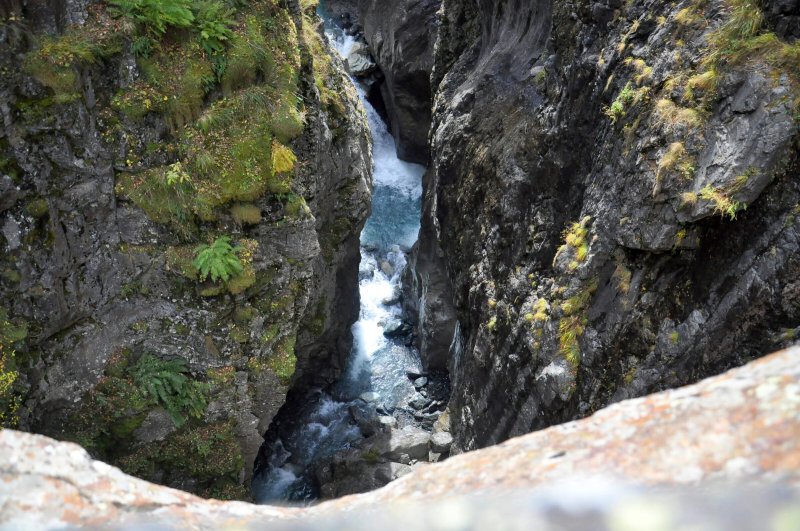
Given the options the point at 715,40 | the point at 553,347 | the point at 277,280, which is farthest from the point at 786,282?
the point at 277,280

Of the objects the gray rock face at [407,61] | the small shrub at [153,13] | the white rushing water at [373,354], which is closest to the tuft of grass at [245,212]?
the small shrub at [153,13]

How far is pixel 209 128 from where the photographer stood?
38.7 ft

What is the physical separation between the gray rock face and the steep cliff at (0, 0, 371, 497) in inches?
688

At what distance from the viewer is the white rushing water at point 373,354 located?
65.6 feet

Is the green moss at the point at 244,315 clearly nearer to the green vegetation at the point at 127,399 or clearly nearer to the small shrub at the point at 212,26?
the green vegetation at the point at 127,399

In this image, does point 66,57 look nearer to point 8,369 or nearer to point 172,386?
point 8,369

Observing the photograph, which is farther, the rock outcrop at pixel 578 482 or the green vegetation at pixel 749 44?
the green vegetation at pixel 749 44

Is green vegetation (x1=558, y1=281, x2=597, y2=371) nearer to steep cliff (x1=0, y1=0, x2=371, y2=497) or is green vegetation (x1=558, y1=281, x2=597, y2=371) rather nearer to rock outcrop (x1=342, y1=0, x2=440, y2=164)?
steep cliff (x1=0, y1=0, x2=371, y2=497)

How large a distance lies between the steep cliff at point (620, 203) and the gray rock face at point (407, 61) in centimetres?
1346

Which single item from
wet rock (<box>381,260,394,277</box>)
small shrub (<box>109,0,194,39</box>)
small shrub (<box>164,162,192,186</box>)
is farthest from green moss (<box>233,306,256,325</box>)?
wet rock (<box>381,260,394,277</box>)

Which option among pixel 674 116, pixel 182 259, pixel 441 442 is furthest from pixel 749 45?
pixel 441 442

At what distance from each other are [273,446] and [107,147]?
44.8 feet

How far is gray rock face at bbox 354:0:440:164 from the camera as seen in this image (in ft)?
100

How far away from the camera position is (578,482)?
11.4 ft
